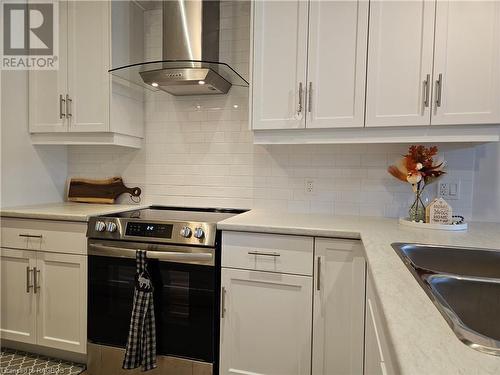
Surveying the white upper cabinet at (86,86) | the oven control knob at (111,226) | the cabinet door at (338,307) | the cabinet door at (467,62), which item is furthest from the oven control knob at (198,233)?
the cabinet door at (467,62)

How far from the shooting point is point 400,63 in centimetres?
176

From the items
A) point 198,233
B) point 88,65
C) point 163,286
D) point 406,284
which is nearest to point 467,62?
point 406,284

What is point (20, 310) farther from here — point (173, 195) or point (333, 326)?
point (333, 326)

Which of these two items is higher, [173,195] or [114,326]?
[173,195]

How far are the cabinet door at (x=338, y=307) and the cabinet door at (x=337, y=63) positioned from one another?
70 centimetres

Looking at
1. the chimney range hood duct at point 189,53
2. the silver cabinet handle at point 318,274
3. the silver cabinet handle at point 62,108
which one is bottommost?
the silver cabinet handle at point 318,274

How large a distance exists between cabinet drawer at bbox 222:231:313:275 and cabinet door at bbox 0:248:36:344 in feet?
4.36

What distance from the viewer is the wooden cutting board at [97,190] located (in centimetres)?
264

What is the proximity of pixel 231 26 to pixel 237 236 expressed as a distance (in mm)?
1579

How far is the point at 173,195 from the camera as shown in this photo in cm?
259

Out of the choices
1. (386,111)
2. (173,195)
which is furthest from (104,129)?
(386,111)

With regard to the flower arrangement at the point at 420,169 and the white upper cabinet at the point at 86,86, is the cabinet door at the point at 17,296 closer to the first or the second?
the white upper cabinet at the point at 86,86

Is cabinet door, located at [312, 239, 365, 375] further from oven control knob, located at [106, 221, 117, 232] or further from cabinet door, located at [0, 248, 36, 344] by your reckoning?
cabinet door, located at [0, 248, 36, 344]

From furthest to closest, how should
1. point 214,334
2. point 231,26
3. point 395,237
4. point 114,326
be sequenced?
1. point 231,26
2. point 114,326
3. point 214,334
4. point 395,237
